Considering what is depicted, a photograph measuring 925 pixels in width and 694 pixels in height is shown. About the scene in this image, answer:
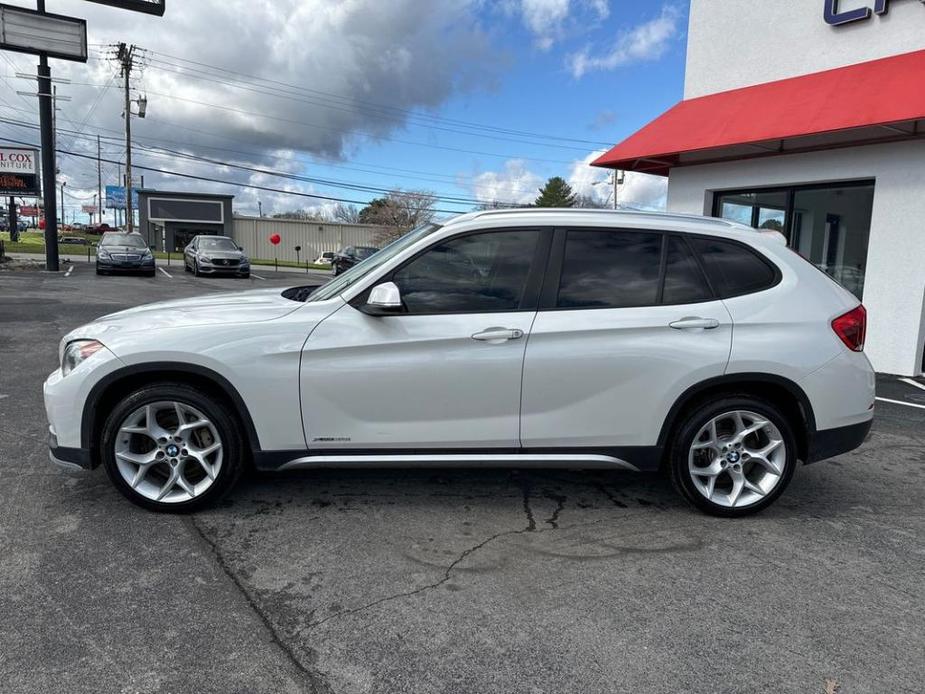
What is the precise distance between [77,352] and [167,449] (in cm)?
73

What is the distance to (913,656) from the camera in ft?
8.57

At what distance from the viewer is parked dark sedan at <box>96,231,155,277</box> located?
71.9 ft

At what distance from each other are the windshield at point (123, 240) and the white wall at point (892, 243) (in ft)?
70.2

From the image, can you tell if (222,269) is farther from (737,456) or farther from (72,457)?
(737,456)

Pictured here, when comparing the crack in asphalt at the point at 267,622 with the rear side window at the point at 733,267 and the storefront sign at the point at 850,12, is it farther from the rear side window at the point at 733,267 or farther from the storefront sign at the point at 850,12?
the storefront sign at the point at 850,12

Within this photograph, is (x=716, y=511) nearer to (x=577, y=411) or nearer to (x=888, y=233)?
(x=577, y=411)

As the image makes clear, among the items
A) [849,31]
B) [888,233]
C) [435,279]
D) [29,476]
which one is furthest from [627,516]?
[849,31]

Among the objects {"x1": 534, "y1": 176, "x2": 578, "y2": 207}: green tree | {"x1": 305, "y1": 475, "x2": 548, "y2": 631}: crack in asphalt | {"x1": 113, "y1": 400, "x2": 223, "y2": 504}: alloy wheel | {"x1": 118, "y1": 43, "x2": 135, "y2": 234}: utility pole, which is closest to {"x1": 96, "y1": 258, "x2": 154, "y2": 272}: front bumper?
{"x1": 118, "y1": 43, "x2": 135, "y2": 234}: utility pole

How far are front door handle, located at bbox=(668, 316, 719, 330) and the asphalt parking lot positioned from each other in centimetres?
115

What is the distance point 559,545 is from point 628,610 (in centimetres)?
64

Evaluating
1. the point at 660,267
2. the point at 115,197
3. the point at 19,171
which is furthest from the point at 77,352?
the point at 115,197

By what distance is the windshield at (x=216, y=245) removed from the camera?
2489 cm

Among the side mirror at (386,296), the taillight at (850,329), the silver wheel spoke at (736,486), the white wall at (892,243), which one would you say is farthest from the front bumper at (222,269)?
the taillight at (850,329)

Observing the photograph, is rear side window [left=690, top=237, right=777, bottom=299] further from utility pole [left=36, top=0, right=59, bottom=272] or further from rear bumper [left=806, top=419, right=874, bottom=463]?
utility pole [left=36, top=0, right=59, bottom=272]
